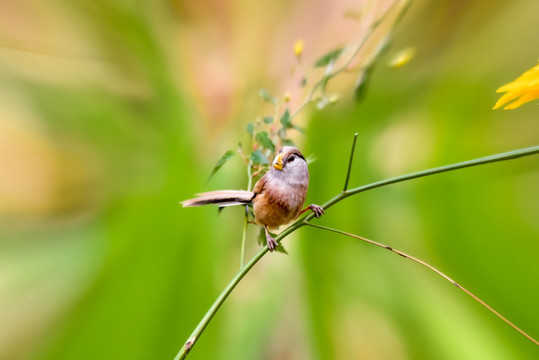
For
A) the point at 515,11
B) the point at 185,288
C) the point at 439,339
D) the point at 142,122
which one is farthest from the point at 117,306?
the point at 515,11

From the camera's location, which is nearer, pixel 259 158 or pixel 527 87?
pixel 527 87

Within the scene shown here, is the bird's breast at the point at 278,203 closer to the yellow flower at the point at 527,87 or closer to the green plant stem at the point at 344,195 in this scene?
the green plant stem at the point at 344,195

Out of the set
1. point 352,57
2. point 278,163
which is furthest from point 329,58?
point 278,163

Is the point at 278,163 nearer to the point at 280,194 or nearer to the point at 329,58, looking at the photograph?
the point at 280,194

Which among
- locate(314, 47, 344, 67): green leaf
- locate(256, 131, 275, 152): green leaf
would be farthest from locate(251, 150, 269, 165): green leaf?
locate(314, 47, 344, 67): green leaf

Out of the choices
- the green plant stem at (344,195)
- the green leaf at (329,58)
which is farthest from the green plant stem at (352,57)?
the green plant stem at (344,195)
